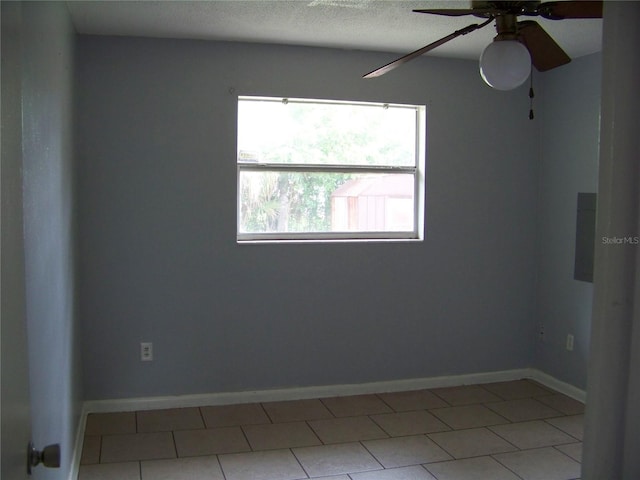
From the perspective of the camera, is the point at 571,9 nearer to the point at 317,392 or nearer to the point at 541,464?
the point at 541,464

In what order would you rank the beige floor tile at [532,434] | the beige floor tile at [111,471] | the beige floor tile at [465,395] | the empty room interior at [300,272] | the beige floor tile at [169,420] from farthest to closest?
1. the beige floor tile at [465,395]
2. the beige floor tile at [169,420]
3. the beige floor tile at [532,434]
4. the empty room interior at [300,272]
5. the beige floor tile at [111,471]

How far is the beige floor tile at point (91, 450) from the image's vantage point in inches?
125

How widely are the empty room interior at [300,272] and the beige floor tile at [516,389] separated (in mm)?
22

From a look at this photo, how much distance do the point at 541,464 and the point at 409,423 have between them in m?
0.81

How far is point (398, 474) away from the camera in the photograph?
10.1ft

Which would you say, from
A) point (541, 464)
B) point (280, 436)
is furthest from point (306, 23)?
point (541, 464)

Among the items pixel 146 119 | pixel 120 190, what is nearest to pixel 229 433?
pixel 120 190

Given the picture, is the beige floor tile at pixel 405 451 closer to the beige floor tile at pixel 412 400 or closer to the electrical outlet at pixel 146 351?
the beige floor tile at pixel 412 400

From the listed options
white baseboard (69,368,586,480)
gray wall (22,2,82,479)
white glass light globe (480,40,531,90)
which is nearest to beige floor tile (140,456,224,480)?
gray wall (22,2,82,479)

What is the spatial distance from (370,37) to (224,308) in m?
1.91

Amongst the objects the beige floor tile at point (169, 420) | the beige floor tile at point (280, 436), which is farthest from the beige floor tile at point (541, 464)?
the beige floor tile at point (169, 420)

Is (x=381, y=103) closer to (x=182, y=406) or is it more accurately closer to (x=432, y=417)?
(x=432, y=417)

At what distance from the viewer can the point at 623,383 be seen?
0.62 meters

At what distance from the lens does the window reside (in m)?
4.04
